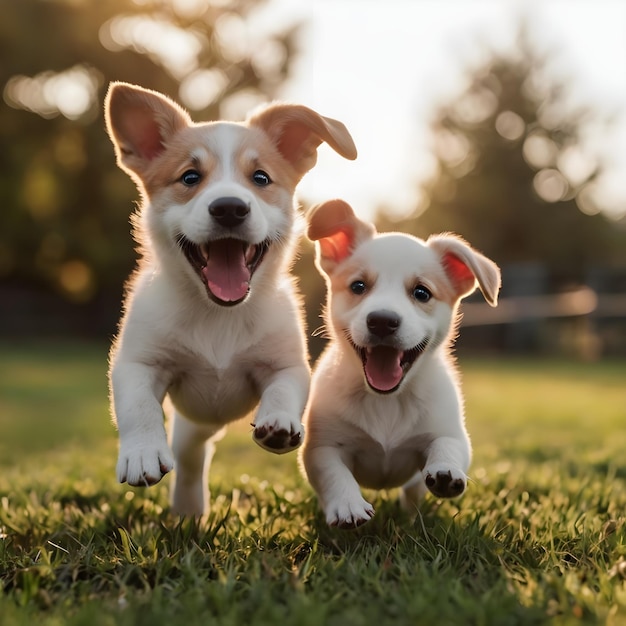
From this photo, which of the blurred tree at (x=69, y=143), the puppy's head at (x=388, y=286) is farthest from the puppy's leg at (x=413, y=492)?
the blurred tree at (x=69, y=143)

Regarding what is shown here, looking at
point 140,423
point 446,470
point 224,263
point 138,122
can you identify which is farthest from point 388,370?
point 138,122

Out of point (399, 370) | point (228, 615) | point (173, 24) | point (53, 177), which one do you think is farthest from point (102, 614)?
point (173, 24)

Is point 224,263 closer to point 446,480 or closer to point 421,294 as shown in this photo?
point 421,294

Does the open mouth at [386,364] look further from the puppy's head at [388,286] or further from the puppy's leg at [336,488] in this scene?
the puppy's leg at [336,488]

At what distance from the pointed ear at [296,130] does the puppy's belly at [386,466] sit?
4.42 ft

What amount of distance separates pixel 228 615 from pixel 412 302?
5.54 feet

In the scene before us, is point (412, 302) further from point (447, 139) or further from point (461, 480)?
point (447, 139)

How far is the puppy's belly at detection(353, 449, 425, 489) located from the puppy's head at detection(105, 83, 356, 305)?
90 cm

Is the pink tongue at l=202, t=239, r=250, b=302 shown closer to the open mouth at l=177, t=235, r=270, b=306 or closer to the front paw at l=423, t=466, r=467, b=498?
the open mouth at l=177, t=235, r=270, b=306

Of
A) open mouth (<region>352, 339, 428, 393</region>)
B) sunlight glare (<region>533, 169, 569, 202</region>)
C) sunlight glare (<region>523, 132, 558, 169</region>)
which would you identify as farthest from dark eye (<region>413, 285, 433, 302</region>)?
sunlight glare (<region>523, 132, 558, 169</region>)

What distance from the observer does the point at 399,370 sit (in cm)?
349

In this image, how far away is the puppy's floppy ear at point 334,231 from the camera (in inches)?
151

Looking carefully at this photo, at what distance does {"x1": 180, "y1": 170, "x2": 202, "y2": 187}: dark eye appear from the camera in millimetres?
3457

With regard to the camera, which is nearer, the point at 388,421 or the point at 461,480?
the point at 461,480
